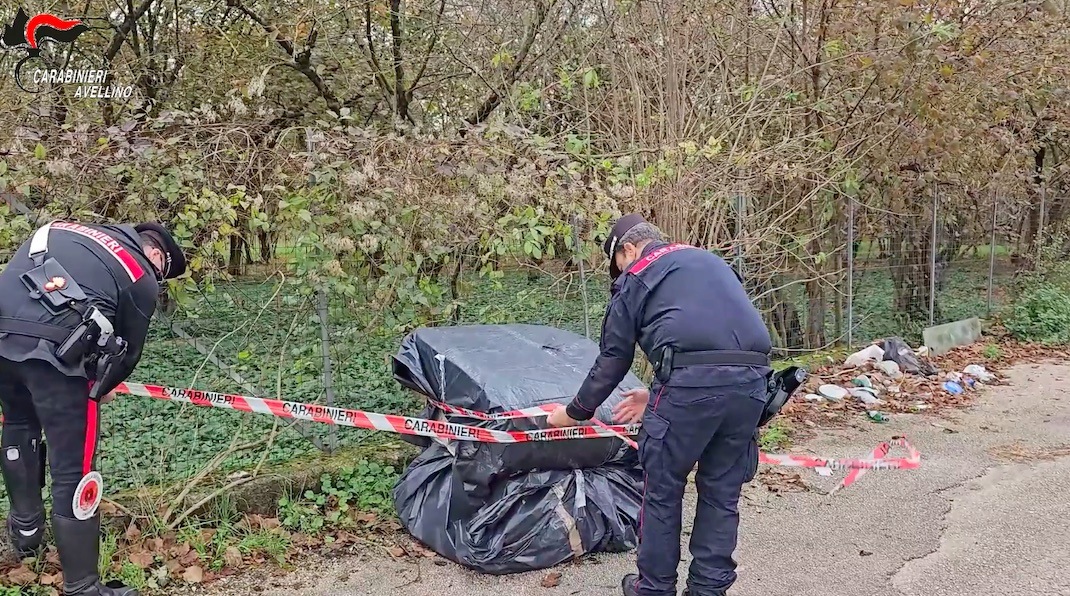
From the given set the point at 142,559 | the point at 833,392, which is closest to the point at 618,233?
the point at 142,559

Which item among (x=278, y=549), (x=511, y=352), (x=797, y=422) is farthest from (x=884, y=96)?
(x=278, y=549)

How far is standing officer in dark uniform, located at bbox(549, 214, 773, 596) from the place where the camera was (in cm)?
310

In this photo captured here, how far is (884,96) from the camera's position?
25.1 ft

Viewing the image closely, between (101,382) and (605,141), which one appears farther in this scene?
(605,141)

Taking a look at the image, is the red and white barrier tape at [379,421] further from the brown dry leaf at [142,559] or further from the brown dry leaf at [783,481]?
the brown dry leaf at [783,481]

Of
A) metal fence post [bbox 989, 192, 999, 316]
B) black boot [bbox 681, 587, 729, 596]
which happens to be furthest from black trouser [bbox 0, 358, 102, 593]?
metal fence post [bbox 989, 192, 999, 316]

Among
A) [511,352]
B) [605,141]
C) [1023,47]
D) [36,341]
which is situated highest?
[1023,47]

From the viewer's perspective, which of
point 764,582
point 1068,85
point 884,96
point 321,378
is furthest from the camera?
point 1068,85

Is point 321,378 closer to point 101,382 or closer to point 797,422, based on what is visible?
point 101,382

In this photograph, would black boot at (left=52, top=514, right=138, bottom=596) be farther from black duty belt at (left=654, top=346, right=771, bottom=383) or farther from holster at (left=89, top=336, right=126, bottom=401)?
black duty belt at (left=654, top=346, right=771, bottom=383)

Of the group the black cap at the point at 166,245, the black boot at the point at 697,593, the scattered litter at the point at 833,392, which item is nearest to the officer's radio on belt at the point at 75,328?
the black cap at the point at 166,245

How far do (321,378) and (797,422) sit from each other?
378 cm

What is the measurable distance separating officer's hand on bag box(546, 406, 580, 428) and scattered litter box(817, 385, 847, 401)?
13.4 feet

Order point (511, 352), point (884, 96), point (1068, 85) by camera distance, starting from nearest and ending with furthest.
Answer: point (511, 352) < point (884, 96) < point (1068, 85)
